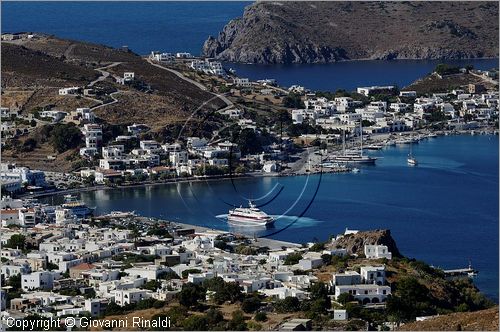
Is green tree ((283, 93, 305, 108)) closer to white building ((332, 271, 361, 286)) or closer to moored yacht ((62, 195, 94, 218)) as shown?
moored yacht ((62, 195, 94, 218))

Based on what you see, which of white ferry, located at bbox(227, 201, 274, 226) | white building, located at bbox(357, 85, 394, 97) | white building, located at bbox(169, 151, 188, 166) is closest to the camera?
white ferry, located at bbox(227, 201, 274, 226)

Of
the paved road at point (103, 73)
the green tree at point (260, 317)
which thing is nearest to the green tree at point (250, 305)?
the green tree at point (260, 317)

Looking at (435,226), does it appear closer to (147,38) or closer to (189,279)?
(189,279)

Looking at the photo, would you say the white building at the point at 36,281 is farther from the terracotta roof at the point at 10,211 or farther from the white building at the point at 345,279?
the terracotta roof at the point at 10,211

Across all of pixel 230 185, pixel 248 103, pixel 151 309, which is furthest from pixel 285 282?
pixel 248 103

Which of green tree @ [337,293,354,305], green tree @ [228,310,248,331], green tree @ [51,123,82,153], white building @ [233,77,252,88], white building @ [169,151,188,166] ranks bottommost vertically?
green tree @ [228,310,248,331]

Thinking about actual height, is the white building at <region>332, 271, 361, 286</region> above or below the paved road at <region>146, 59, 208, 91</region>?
below

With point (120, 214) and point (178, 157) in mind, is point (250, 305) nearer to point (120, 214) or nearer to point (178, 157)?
point (120, 214)

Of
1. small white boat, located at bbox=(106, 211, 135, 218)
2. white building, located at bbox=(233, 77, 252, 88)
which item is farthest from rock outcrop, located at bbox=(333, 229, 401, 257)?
white building, located at bbox=(233, 77, 252, 88)
